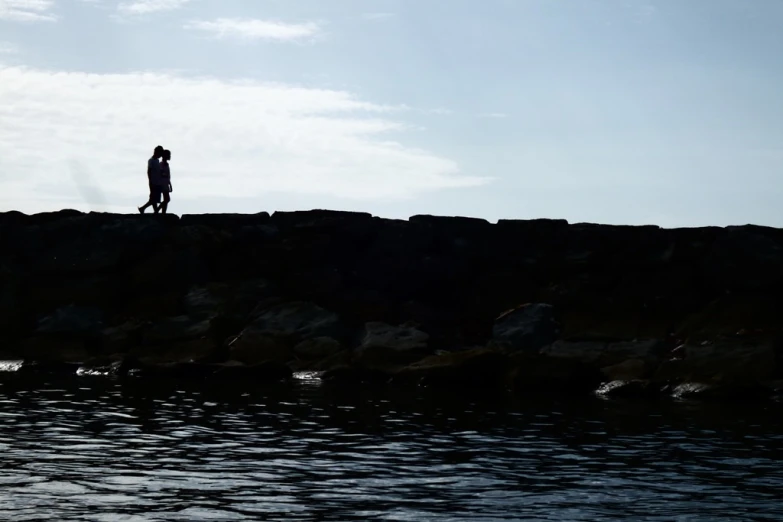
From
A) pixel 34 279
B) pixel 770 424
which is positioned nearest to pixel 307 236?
pixel 34 279

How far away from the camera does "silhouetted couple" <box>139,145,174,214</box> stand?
1367 inches

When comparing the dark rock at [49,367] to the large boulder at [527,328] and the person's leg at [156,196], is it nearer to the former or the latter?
the person's leg at [156,196]

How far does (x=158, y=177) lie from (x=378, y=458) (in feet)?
67.4

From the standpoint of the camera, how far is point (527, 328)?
31.0 meters

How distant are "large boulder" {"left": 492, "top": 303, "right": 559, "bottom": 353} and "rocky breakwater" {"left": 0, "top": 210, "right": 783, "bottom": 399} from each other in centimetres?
5

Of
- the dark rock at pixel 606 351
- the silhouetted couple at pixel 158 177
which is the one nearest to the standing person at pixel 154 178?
the silhouetted couple at pixel 158 177

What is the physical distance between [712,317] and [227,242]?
1478 centimetres

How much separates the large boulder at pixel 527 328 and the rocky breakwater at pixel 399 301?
50mm

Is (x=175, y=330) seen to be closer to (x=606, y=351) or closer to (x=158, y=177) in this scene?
(x=158, y=177)

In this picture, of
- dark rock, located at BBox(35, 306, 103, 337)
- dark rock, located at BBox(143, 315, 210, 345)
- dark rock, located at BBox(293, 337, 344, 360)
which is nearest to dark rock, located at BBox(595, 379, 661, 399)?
dark rock, located at BBox(293, 337, 344, 360)

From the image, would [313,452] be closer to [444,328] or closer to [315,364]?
[315,364]

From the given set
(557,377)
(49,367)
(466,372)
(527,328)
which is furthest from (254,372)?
(557,377)

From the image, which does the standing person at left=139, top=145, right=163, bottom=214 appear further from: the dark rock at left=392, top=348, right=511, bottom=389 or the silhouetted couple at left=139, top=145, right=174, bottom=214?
the dark rock at left=392, top=348, right=511, bottom=389

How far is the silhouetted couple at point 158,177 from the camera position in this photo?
114 feet
